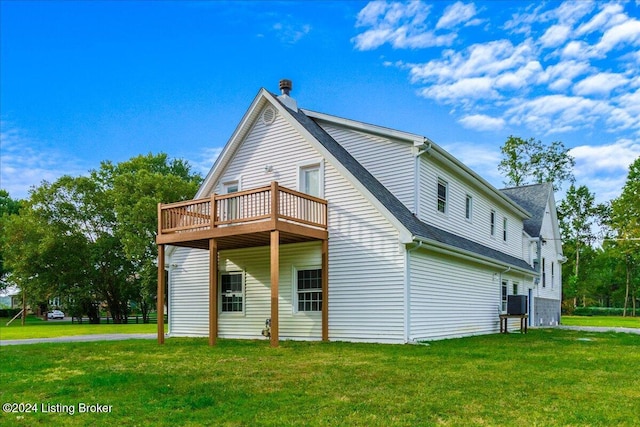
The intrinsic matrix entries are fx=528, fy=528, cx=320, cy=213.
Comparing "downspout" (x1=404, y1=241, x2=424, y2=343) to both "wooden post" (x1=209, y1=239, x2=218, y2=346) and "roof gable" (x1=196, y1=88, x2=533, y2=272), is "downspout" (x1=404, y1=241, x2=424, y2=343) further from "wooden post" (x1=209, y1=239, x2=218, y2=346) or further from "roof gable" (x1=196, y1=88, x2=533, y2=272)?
"wooden post" (x1=209, y1=239, x2=218, y2=346)

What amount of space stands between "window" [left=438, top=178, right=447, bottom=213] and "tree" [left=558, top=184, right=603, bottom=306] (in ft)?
131

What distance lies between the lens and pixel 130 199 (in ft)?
122

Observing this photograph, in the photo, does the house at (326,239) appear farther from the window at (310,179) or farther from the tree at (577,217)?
the tree at (577,217)

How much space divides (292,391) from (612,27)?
15096 millimetres

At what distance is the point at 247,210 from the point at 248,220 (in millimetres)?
1338

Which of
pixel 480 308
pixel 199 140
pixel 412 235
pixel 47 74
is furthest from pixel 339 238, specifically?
pixel 199 140

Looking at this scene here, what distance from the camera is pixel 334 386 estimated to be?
23.9 ft

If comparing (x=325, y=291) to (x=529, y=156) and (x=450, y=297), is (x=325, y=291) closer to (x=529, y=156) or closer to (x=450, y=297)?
(x=450, y=297)

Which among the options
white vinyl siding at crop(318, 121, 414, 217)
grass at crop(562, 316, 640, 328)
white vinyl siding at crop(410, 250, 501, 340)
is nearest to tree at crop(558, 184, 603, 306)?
grass at crop(562, 316, 640, 328)

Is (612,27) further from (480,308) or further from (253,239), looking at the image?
(253,239)

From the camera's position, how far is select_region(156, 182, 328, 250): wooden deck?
13134mm

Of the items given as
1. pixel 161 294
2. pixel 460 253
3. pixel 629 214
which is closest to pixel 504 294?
pixel 460 253

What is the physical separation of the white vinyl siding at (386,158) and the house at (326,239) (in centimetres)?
3

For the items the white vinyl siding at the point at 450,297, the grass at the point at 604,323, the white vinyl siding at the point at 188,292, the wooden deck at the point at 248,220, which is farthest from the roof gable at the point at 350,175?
the grass at the point at 604,323
